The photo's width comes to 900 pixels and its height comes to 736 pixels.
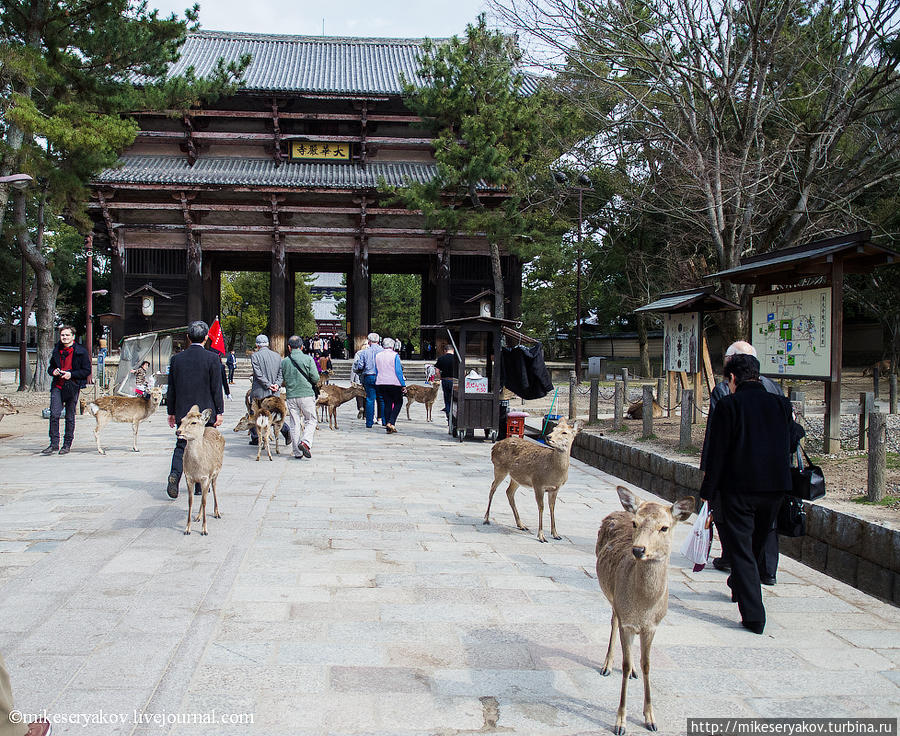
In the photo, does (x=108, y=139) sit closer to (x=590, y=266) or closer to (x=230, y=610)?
(x=230, y=610)

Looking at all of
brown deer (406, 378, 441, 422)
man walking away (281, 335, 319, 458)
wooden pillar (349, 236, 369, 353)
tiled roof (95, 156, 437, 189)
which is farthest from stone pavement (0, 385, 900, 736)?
tiled roof (95, 156, 437, 189)

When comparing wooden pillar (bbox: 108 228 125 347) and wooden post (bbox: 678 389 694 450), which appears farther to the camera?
wooden pillar (bbox: 108 228 125 347)

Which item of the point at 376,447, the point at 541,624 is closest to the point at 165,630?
the point at 541,624

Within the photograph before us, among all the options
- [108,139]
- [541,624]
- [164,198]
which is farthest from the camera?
[164,198]

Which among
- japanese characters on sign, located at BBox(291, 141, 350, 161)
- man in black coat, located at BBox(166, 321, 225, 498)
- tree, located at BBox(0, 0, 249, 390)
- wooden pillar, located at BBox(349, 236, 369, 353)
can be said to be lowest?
man in black coat, located at BBox(166, 321, 225, 498)

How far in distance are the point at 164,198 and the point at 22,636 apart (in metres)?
25.1

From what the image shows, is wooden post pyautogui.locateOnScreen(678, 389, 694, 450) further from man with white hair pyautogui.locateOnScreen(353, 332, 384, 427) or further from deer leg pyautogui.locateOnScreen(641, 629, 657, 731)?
deer leg pyautogui.locateOnScreen(641, 629, 657, 731)

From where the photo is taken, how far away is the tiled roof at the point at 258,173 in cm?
2542

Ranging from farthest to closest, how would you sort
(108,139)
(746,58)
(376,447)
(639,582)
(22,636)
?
(108,139) < (746,58) < (376,447) < (22,636) < (639,582)

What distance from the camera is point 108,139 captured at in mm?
16578

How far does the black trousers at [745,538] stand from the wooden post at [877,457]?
2799 millimetres

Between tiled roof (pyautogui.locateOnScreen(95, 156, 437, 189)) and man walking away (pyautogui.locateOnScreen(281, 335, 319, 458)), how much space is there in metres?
16.1

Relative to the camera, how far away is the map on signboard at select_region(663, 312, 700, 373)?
39.8 feet

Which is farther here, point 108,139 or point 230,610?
point 108,139
